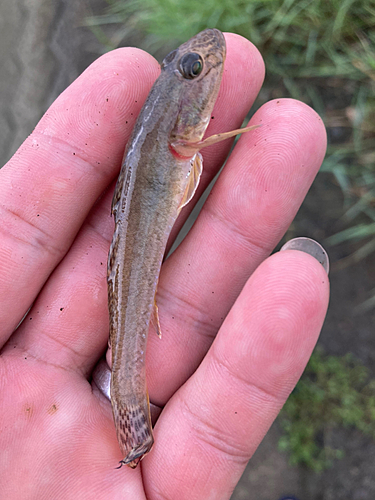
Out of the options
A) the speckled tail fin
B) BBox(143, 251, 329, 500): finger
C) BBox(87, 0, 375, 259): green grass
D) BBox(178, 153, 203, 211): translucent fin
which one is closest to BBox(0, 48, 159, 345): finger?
BBox(178, 153, 203, 211): translucent fin

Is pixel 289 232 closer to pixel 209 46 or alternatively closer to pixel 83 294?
pixel 209 46

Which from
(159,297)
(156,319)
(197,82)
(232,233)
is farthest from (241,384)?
(197,82)

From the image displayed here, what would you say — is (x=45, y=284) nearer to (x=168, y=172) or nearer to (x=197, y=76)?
(x=168, y=172)

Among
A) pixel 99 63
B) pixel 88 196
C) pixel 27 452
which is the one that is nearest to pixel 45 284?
pixel 88 196

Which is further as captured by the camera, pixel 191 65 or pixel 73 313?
pixel 73 313

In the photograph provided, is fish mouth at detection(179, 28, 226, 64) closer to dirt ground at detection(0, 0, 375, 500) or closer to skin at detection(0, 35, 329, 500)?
Answer: skin at detection(0, 35, 329, 500)
